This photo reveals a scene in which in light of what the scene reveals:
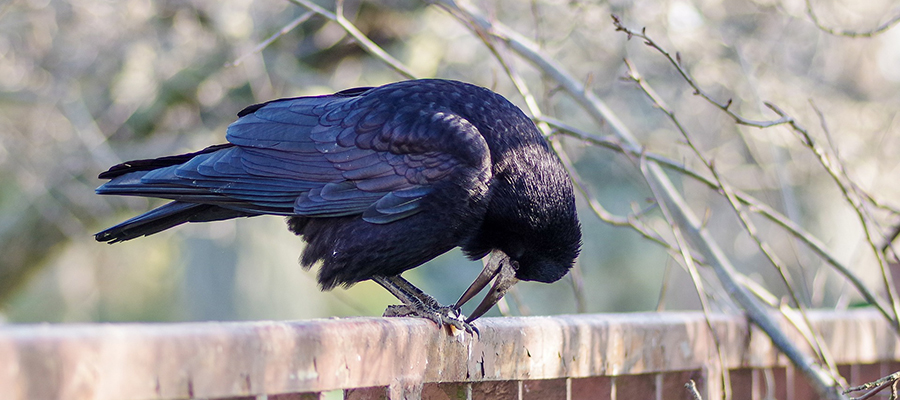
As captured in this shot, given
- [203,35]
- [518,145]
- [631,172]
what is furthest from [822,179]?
[518,145]

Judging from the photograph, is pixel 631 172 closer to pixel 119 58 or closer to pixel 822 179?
pixel 822 179

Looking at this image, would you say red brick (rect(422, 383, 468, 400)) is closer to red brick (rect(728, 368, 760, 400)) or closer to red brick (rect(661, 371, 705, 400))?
red brick (rect(661, 371, 705, 400))

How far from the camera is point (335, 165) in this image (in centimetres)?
307

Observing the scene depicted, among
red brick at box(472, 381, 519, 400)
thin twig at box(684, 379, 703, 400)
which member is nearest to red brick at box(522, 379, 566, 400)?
red brick at box(472, 381, 519, 400)

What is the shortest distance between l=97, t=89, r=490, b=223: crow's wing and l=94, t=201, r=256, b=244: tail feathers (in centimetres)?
9

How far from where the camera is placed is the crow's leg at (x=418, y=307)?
2381mm

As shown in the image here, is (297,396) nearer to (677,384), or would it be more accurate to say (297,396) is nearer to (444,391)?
(444,391)

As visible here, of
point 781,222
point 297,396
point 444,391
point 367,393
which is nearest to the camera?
point 297,396

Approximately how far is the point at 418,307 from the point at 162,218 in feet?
3.22

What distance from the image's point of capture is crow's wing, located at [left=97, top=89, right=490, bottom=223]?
9.58 ft

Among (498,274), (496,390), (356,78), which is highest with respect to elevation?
(356,78)

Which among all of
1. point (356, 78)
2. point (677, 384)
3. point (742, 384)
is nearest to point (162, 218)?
point (677, 384)

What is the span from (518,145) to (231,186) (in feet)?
3.24

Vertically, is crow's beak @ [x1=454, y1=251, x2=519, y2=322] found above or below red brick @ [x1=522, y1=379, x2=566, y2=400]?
above
